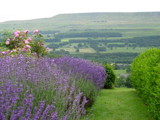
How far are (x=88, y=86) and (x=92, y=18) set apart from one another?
190289 millimetres

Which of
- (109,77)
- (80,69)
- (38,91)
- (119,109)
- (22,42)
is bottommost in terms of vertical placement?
(109,77)

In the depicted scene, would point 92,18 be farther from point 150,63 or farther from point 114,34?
point 150,63

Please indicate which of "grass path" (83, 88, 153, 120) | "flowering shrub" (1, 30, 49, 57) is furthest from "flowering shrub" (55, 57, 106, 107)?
"flowering shrub" (1, 30, 49, 57)

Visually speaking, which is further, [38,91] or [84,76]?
[84,76]

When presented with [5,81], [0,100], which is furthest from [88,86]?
[0,100]

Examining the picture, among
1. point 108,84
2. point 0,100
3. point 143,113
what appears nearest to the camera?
point 0,100

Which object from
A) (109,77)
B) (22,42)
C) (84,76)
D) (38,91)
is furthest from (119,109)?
(109,77)

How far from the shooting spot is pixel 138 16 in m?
193

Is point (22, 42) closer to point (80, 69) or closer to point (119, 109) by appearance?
point (80, 69)

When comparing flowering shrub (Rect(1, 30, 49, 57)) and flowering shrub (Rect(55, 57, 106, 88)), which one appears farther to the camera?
flowering shrub (Rect(1, 30, 49, 57))

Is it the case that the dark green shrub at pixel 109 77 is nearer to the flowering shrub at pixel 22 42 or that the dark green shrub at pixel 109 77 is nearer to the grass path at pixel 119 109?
the flowering shrub at pixel 22 42

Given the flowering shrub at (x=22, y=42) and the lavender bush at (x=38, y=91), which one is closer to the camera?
the lavender bush at (x=38, y=91)

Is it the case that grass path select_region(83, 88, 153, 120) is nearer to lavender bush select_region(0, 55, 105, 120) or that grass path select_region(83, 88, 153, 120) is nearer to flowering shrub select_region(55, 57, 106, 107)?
flowering shrub select_region(55, 57, 106, 107)

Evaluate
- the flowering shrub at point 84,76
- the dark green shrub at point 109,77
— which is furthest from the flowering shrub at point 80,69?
the dark green shrub at point 109,77
